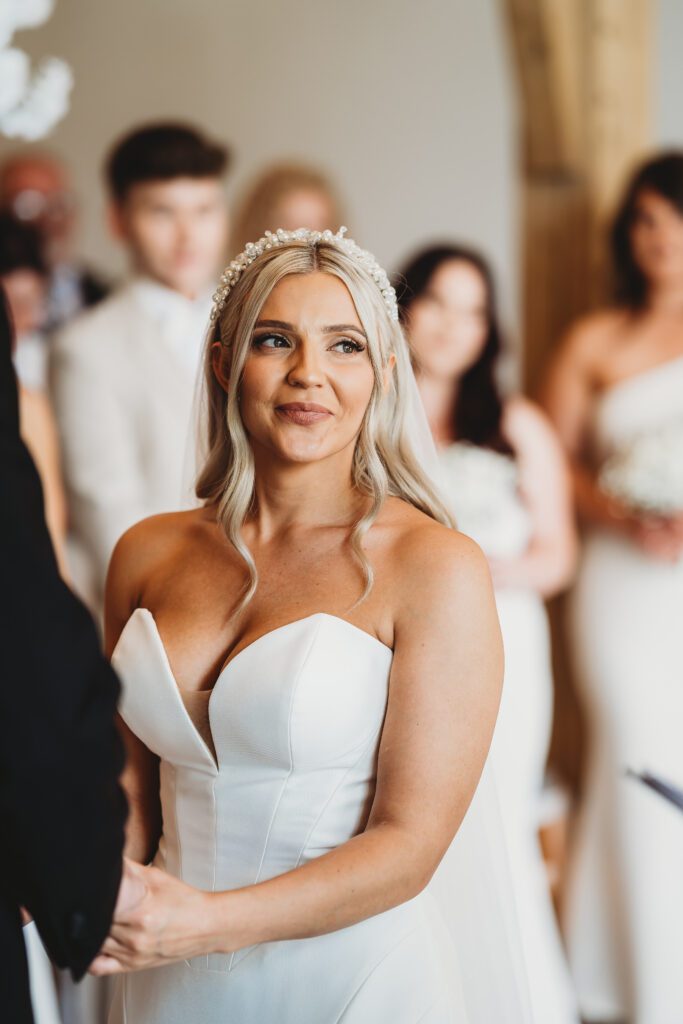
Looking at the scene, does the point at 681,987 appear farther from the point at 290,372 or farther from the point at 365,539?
the point at 290,372

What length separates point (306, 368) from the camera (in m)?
1.69

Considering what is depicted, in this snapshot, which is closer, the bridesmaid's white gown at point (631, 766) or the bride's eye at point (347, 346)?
the bride's eye at point (347, 346)

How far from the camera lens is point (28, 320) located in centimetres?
394

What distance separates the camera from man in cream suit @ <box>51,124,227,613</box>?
131 inches

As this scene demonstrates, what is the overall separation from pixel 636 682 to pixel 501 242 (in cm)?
233

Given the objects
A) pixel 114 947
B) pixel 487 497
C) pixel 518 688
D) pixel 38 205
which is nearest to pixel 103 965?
pixel 114 947

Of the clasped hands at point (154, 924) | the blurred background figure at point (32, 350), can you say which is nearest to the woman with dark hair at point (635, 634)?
the blurred background figure at point (32, 350)

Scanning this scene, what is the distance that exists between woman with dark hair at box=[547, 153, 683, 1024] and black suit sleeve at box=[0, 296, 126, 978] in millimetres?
2578

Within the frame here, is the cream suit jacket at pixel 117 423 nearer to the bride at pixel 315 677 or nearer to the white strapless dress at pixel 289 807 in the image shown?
the bride at pixel 315 677

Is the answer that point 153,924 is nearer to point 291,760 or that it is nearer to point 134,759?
point 291,760

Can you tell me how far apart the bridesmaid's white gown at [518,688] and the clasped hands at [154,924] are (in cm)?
185

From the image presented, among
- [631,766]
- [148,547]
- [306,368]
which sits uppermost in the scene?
[306,368]

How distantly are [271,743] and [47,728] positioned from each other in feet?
1.45

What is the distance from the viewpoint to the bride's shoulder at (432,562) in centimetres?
169
